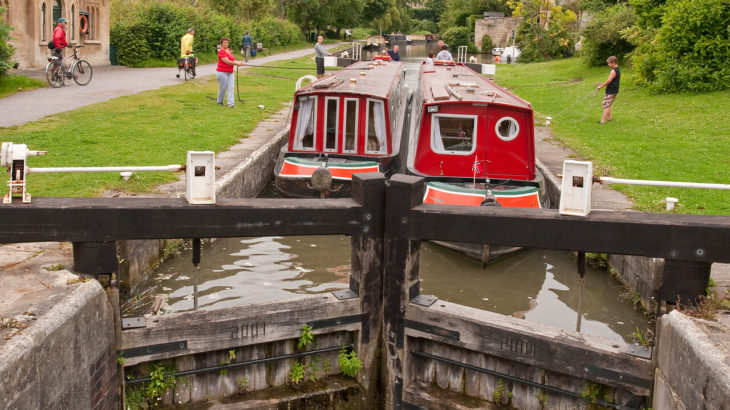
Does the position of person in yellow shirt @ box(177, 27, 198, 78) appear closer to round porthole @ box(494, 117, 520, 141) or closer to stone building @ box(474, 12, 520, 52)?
round porthole @ box(494, 117, 520, 141)

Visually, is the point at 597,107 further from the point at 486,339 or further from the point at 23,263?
the point at 23,263

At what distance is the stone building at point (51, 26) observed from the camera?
833 inches

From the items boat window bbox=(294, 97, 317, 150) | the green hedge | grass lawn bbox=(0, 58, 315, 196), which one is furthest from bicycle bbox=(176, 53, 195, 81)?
boat window bbox=(294, 97, 317, 150)

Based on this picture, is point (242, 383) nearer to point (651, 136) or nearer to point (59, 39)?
point (651, 136)

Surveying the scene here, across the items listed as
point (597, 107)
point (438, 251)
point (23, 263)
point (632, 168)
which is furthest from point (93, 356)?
point (597, 107)

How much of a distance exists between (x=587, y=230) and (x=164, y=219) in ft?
9.36

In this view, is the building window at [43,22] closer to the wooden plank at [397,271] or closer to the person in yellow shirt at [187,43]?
the person in yellow shirt at [187,43]

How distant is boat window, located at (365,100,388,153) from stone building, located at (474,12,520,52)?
46.6 m

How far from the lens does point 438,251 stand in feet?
30.7

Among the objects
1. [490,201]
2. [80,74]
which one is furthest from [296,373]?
[80,74]

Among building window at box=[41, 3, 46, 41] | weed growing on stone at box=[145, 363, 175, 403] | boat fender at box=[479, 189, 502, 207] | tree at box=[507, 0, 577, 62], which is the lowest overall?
weed growing on stone at box=[145, 363, 175, 403]

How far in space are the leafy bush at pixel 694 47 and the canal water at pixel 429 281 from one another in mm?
11175

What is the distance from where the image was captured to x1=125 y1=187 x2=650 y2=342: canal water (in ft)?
24.2

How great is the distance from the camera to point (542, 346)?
514 cm
